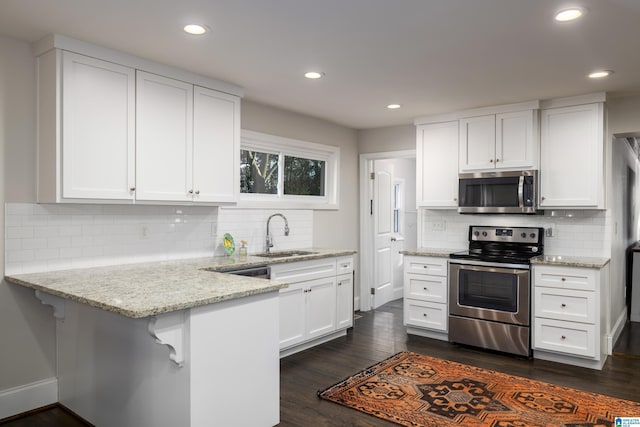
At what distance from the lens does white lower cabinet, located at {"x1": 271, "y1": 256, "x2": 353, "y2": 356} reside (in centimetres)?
387

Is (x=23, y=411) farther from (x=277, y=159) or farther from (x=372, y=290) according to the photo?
(x=372, y=290)

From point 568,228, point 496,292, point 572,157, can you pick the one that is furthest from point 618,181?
point 496,292

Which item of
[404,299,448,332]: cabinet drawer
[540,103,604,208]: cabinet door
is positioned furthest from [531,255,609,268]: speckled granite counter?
[404,299,448,332]: cabinet drawer

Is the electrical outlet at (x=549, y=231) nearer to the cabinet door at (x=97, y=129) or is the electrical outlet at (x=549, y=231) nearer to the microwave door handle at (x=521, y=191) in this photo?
the microwave door handle at (x=521, y=191)

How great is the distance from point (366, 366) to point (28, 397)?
2.39m

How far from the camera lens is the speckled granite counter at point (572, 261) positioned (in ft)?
12.1

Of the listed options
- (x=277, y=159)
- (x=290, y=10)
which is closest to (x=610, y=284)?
(x=277, y=159)

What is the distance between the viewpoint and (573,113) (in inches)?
161

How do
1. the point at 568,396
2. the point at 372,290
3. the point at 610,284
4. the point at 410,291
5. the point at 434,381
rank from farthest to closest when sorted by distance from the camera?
the point at 372,290 < the point at 410,291 < the point at 610,284 < the point at 434,381 < the point at 568,396

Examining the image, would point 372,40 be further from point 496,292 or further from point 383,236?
point 383,236

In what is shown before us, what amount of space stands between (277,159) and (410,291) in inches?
76.8

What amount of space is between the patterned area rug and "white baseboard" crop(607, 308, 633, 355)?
3.77ft

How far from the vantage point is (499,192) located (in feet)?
14.5

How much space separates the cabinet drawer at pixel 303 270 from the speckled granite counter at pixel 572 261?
1.80 metres
